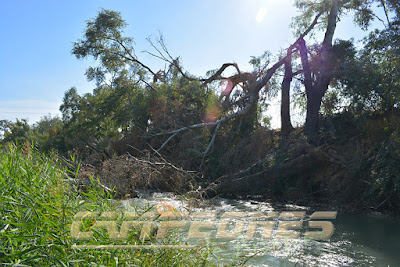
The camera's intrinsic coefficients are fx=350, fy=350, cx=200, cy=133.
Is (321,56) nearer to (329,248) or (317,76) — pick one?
(317,76)

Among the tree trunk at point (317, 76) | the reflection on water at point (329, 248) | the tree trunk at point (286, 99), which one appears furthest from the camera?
the tree trunk at point (286, 99)

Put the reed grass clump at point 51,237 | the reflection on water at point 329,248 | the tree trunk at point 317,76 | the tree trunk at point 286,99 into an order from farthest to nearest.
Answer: the tree trunk at point 286,99 → the tree trunk at point 317,76 → the reflection on water at point 329,248 → the reed grass clump at point 51,237

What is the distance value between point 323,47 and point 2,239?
12737mm

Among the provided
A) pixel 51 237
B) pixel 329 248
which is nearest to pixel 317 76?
pixel 329 248

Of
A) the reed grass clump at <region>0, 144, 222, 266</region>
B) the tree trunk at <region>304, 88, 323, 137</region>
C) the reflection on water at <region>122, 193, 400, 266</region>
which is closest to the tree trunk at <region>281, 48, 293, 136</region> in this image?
the tree trunk at <region>304, 88, 323, 137</region>

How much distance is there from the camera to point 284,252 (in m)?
5.63

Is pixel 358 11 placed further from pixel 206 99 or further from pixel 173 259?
pixel 173 259

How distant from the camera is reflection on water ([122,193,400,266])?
17.4 ft

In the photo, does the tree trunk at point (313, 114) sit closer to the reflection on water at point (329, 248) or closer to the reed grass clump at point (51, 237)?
the reflection on water at point (329, 248)

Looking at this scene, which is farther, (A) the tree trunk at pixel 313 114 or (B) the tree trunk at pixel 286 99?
(B) the tree trunk at pixel 286 99

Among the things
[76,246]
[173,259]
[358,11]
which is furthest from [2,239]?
[358,11]

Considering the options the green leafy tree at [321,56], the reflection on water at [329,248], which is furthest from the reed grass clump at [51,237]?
the green leafy tree at [321,56]

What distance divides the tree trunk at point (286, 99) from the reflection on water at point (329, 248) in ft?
21.6

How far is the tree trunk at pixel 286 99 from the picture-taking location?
14273 mm
